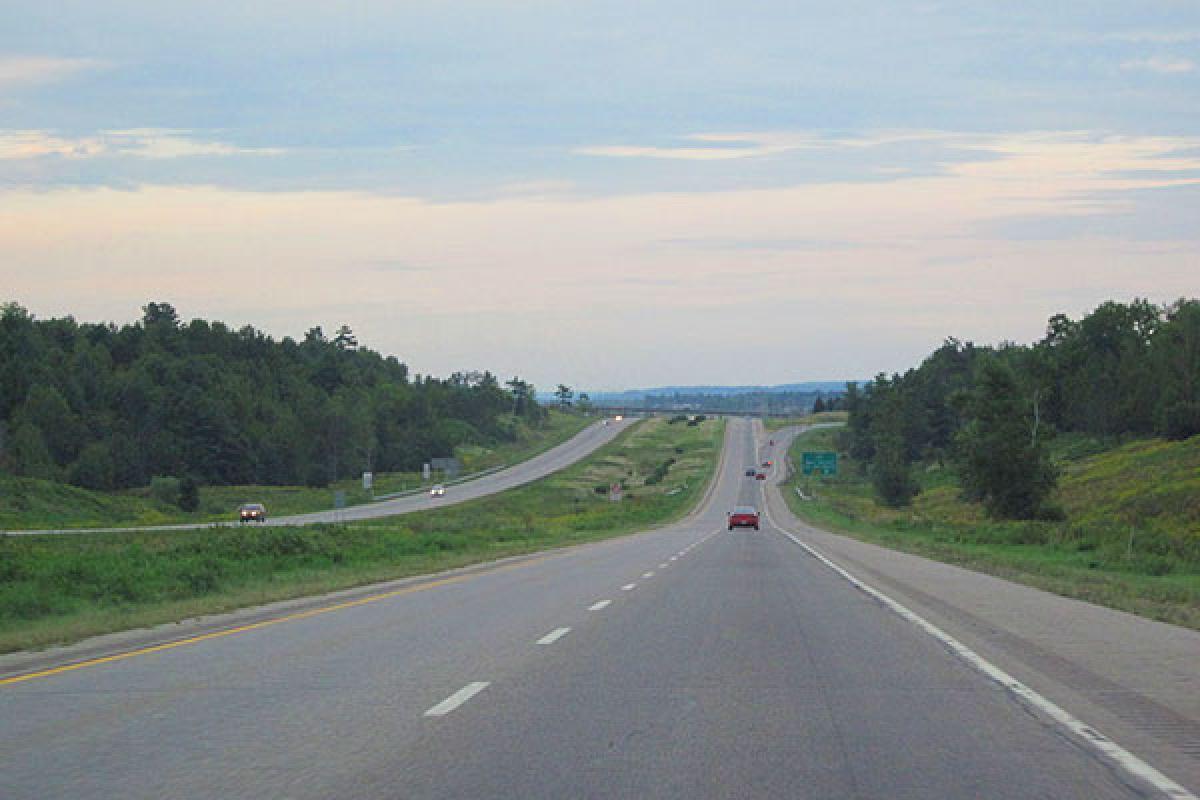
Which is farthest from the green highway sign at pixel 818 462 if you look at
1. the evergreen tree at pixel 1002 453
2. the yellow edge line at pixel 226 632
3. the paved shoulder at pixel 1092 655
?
the paved shoulder at pixel 1092 655

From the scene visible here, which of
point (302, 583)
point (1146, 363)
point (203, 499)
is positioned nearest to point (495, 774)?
point (302, 583)

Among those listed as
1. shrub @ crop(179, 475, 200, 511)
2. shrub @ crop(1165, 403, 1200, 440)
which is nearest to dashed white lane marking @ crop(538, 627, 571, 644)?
shrub @ crop(179, 475, 200, 511)

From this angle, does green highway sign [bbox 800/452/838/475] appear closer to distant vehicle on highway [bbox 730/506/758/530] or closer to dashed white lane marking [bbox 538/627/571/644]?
distant vehicle on highway [bbox 730/506/758/530]

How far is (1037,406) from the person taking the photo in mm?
150750

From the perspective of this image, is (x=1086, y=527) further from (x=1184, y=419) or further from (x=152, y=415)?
(x=152, y=415)

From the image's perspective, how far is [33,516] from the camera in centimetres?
9075

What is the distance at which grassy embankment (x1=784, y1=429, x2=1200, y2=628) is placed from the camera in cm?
3033

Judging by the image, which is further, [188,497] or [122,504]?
[188,497]

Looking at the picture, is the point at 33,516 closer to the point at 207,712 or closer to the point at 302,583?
the point at 302,583

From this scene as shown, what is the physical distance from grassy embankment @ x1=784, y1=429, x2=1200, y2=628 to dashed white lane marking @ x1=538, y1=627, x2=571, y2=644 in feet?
28.3

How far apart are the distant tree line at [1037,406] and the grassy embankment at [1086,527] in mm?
2953

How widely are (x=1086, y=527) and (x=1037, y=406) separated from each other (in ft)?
268

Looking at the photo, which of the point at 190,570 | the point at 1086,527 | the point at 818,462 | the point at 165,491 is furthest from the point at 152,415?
the point at 190,570

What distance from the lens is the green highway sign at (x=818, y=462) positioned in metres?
139
